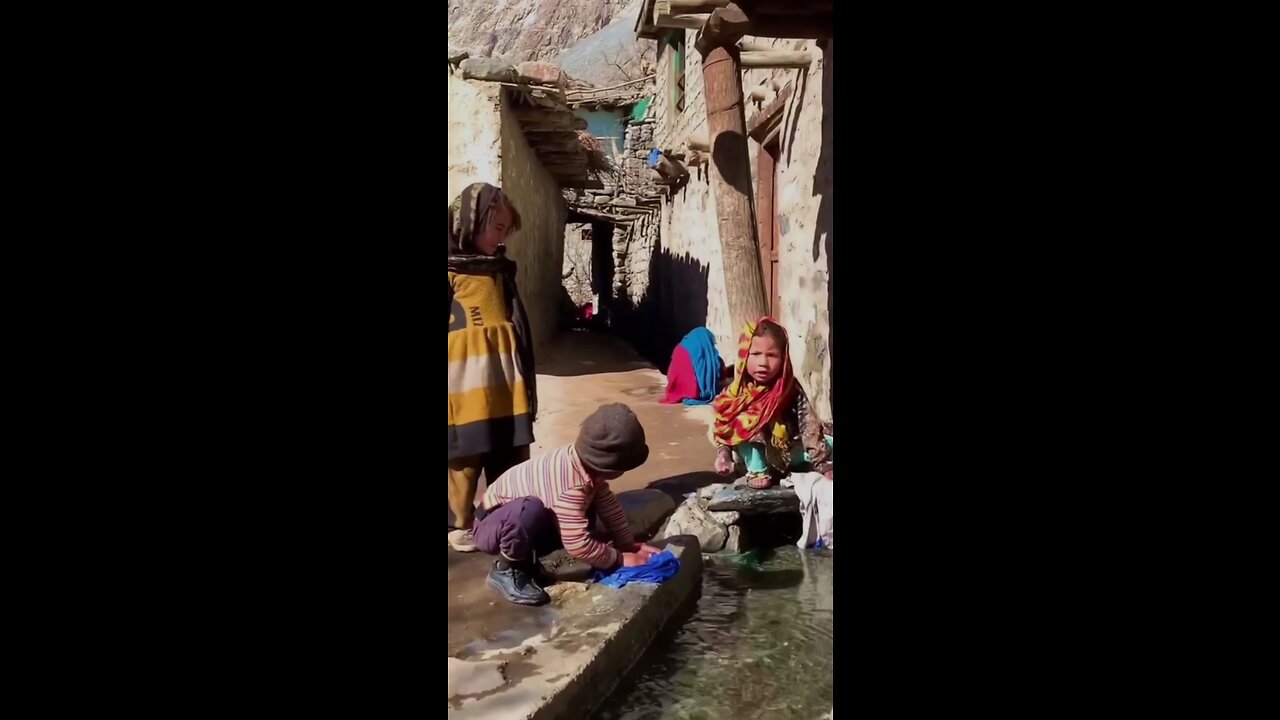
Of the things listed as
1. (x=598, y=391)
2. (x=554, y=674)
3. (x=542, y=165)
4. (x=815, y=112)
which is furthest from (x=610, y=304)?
(x=554, y=674)

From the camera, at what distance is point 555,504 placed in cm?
236

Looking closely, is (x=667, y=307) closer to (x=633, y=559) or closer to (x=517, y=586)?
(x=633, y=559)

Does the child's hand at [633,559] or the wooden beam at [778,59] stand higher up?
the wooden beam at [778,59]

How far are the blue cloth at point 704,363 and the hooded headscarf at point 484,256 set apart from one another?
161 inches

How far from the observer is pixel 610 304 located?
1955 centimetres

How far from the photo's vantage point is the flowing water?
7.07 ft

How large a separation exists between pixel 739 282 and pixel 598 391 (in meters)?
3.56

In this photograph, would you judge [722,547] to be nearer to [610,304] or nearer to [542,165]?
[542,165]

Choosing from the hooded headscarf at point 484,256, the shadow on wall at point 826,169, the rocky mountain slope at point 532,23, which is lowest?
the hooded headscarf at point 484,256

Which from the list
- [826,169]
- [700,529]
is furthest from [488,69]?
[700,529]

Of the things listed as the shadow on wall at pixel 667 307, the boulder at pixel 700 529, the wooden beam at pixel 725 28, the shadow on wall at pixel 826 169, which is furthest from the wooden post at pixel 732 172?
the shadow on wall at pixel 667 307

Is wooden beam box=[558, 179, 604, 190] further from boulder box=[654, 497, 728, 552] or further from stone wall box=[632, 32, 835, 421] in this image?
boulder box=[654, 497, 728, 552]

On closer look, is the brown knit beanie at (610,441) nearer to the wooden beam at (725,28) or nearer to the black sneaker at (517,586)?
the black sneaker at (517,586)

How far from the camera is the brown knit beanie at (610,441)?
92.0 inches
